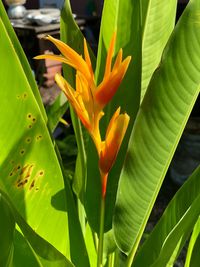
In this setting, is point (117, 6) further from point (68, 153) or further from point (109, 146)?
point (68, 153)

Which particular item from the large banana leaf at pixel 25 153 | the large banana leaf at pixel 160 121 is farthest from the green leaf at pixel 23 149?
the large banana leaf at pixel 160 121

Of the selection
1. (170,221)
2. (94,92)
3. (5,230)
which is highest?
(94,92)

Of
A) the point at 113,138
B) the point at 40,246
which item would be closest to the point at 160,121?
the point at 113,138

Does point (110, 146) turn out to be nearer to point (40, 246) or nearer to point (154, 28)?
point (40, 246)

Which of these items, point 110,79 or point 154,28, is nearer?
point 110,79

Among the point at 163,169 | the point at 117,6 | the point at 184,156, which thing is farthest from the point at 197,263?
the point at 184,156

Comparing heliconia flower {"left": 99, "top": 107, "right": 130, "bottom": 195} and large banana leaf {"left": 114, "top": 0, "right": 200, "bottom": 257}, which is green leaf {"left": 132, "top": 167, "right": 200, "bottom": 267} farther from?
heliconia flower {"left": 99, "top": 107, "right": 130, "bottom": 195}

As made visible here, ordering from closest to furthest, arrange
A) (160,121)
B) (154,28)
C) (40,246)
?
1. (40,246)
2. (160,121)
3. (154,28)

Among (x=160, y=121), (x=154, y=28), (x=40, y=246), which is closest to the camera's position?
(x=40, y=246)
